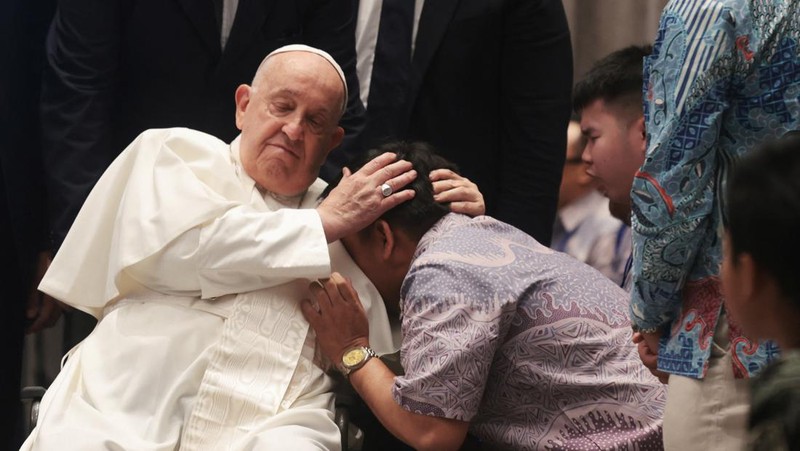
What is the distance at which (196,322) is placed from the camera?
2.97 metres

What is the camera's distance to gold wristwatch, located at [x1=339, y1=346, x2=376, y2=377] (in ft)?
9.43

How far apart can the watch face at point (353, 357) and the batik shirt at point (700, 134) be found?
2.61ft

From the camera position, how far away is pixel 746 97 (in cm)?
223

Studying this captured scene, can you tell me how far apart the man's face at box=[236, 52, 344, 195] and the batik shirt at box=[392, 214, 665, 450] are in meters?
0.49

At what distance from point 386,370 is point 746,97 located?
3.58ft

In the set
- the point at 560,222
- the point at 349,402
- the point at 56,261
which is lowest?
the point at 560,222

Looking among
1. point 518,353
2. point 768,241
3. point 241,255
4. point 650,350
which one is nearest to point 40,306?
point 241,255

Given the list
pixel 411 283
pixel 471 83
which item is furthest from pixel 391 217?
pixel 471 83

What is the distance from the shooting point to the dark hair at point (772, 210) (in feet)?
5.19

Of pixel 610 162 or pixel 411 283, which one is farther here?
pixel 610 162

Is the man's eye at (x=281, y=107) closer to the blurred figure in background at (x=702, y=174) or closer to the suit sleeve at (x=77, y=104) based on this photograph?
the suit sleeve at (x=77, y=104)

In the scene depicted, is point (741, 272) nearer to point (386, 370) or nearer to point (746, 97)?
point (746, 97)

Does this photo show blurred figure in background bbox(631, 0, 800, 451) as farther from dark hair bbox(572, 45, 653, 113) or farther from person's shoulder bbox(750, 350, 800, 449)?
dark hair bbox(572, 45, 653, 113)

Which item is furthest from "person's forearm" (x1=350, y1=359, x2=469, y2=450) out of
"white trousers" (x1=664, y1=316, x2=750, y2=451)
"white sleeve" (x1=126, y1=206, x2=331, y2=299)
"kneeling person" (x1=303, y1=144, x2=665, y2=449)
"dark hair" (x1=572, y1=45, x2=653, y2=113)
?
"dark hair" (x1=572, y1=45, x2=653, y2=113)
